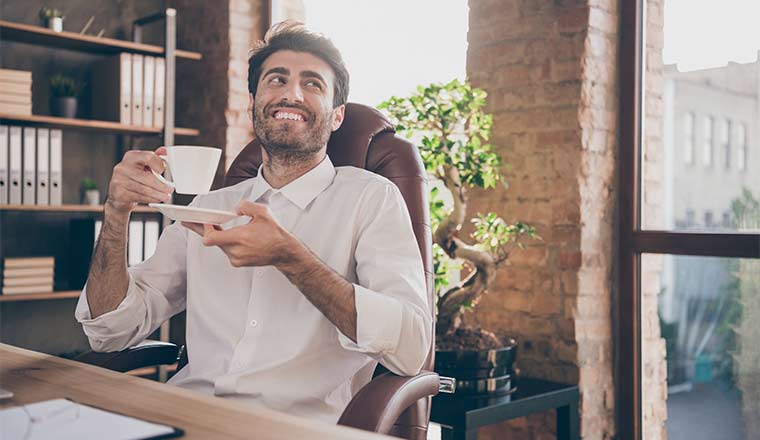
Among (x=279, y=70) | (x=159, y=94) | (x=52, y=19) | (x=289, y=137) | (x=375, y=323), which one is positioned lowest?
(x=375, y=323)

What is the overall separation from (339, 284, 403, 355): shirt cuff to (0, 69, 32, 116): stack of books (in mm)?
2173

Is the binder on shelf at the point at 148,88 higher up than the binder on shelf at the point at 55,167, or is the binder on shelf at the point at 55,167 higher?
the binder on shelf at the point at 148,88

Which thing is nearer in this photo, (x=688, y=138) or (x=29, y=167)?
(x=688, y=138)

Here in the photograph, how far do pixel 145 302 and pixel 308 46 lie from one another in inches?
25.2

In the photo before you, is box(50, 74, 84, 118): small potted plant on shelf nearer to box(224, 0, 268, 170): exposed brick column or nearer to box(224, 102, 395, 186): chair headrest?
box(224, 0, 268, 170): exposed brick column

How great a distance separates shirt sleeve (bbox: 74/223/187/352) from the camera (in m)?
1.58

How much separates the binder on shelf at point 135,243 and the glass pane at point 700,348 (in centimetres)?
202

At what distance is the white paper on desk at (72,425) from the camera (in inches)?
30.1

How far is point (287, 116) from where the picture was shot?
166 centimetres

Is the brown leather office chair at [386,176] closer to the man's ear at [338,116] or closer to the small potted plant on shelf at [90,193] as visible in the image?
the man's ear at [338,116]

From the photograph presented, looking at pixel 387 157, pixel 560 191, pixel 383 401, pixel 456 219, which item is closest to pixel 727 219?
pixel 560 191

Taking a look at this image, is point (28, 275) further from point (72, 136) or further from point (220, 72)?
point (220, 72)

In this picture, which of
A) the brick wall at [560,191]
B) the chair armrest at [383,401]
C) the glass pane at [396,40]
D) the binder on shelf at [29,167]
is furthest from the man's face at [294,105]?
the binder on shelf at [29,167]

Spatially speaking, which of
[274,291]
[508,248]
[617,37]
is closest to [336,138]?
[274,291]
